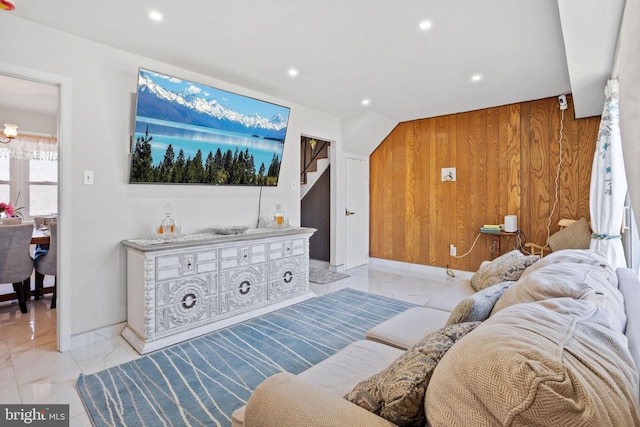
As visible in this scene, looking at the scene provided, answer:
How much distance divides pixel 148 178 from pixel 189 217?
1.82ft

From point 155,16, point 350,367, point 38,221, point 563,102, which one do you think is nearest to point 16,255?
point 38,221

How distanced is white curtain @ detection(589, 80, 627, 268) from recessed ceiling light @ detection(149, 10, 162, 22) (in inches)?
135

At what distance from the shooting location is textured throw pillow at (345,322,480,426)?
2.85 feet

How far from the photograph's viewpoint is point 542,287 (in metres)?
1.25

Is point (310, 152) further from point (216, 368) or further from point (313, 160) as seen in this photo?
point (216, 368)

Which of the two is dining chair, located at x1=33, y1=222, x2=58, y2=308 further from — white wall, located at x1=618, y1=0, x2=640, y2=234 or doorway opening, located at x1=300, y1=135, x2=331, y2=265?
white wall, located at x1=618, y1=0, x2=640, y2=234

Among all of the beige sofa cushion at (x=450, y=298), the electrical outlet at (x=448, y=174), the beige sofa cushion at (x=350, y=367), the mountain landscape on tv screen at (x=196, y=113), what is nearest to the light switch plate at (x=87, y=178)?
the mountain landscape on tv screen at (x=196, y=113)

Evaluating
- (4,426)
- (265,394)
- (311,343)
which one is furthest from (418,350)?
(4,426)

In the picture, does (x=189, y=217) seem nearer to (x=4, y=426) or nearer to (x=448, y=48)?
(x=4, y=426)

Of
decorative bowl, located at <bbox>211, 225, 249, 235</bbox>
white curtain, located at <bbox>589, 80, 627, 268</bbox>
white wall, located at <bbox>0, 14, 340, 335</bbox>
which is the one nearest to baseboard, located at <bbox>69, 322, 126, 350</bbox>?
white wall, located at <bbox>0, 14, 340, 335</bbox>

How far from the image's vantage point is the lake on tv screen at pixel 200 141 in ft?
9.66

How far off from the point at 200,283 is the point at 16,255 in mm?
1972

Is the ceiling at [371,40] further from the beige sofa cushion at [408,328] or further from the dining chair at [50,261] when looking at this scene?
the dining chair at [50,261]

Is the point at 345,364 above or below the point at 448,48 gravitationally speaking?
below
